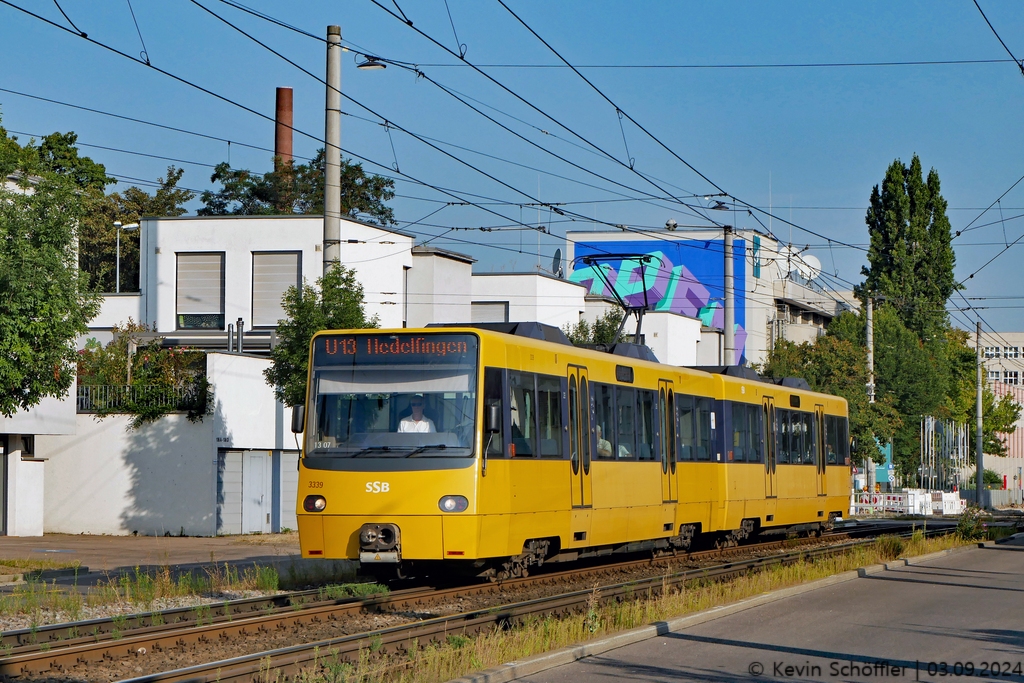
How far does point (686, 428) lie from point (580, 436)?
4558mm

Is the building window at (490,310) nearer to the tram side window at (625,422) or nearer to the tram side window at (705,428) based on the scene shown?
the tram side window at (705,428)

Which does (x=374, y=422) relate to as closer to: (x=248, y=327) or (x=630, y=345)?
(x=630, y=345)

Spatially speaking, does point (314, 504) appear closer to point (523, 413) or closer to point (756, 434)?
point (523, 413)

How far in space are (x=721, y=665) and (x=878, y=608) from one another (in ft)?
15.6

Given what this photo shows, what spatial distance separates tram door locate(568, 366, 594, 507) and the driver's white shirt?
2.70 m

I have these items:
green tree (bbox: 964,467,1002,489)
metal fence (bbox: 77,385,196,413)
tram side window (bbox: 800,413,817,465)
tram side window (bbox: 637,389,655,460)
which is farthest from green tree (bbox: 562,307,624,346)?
tram side window (bbox: 637,389,655,460)

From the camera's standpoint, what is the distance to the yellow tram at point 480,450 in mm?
14867

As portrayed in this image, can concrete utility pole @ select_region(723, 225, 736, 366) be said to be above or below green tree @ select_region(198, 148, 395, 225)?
below

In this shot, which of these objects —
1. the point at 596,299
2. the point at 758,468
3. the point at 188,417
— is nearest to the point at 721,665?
the point at 758,468

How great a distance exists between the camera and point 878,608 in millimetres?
14414

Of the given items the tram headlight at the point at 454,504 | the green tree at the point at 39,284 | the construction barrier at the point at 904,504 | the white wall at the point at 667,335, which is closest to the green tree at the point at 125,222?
the white wall at the point at 667,335

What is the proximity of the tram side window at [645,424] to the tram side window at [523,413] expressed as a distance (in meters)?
3.67

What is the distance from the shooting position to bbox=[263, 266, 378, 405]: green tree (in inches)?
963

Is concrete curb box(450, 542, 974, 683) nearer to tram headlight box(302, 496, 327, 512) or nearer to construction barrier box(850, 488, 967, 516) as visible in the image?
tram headlight box(302, 496, 327, 512)
